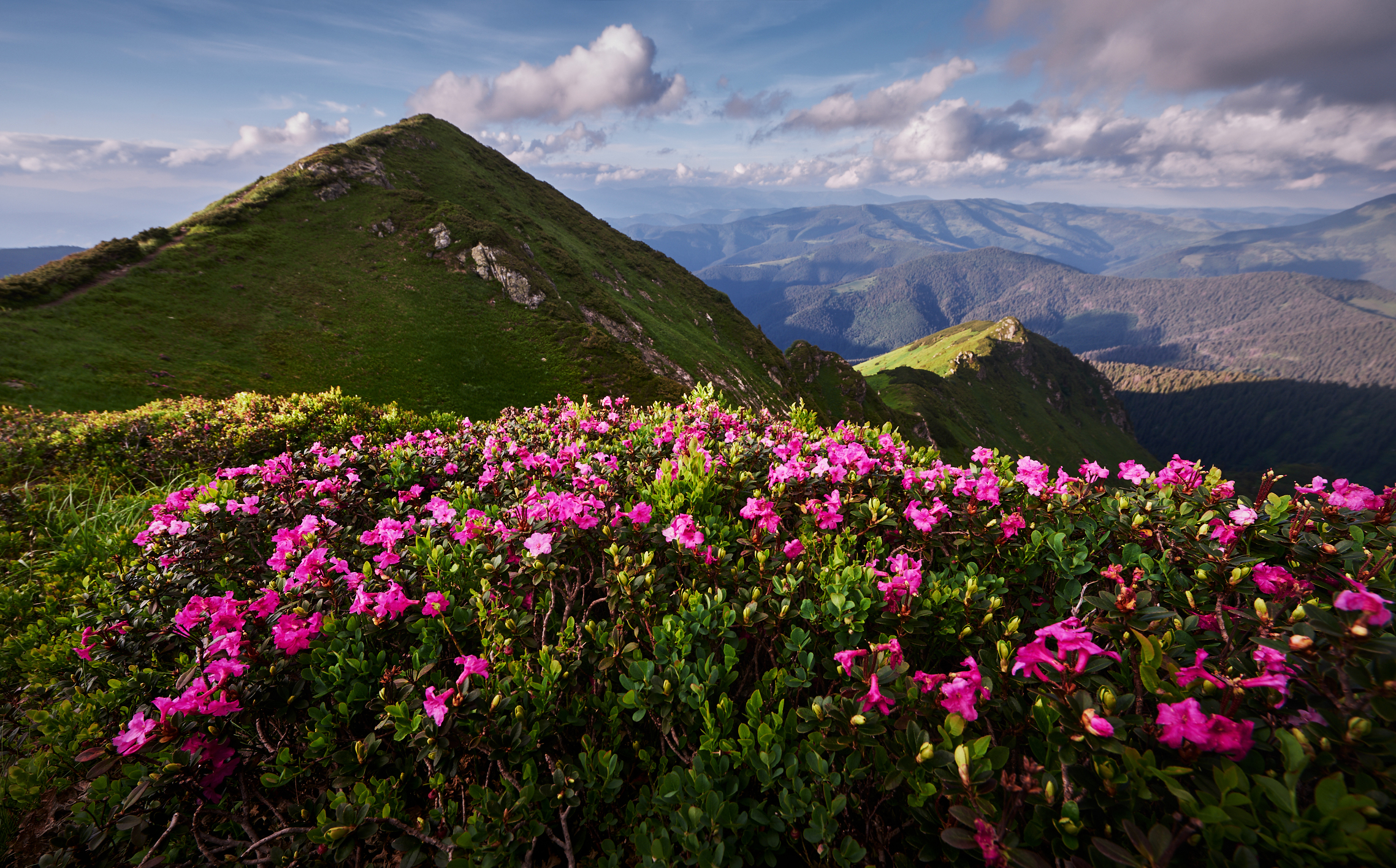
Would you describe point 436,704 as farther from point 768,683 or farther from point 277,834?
point 768,683

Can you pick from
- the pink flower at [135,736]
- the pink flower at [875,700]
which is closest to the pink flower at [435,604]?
the pink flower at [135,736]

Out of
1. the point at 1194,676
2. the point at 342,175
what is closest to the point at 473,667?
the point at 1194,676

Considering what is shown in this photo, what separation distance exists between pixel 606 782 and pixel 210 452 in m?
11.9

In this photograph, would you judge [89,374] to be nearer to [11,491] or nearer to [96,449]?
[96,449]

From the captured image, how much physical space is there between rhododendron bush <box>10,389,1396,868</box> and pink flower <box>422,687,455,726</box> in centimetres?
1

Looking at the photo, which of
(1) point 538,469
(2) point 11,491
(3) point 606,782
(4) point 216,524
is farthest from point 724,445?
(2) point 11,491

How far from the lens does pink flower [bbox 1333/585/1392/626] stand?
1920 mm

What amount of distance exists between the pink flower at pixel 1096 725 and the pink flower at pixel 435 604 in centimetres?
342

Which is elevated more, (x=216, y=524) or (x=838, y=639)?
(x=216, y=524)

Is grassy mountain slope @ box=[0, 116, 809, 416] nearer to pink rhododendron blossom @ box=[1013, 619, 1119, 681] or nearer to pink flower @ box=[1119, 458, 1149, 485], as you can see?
pink flower @ box=[1119, 458, 1149, 485]

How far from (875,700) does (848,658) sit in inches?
13.9

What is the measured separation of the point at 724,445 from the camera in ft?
20.0

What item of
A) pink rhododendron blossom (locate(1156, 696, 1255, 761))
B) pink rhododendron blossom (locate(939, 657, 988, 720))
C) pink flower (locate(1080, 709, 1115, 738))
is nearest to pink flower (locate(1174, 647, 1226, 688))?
pink rhododendron blossom (locate(1156, 696, 1255, 761))

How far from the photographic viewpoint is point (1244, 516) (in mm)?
3205
